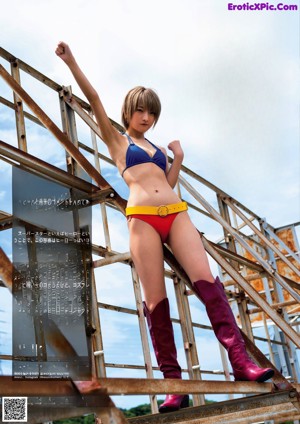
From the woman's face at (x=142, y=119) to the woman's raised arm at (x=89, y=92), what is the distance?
0.09 meters

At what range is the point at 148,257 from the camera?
2549 mm

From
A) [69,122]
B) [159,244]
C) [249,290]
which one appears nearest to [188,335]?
[69,122]

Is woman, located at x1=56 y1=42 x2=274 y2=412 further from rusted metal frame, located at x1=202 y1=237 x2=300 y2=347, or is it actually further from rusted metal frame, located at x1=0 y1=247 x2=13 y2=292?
rusted metal frame, located at x1=0 y1=247 x2=13 y2=292

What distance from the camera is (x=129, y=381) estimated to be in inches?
68.9

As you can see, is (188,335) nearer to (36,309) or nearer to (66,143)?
(66,143)

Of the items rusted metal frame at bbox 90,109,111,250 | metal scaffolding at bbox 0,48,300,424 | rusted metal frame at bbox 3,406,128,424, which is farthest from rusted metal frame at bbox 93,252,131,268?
rusted metal frame at bbox 3,406,128,424

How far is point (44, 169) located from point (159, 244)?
30.7 inches

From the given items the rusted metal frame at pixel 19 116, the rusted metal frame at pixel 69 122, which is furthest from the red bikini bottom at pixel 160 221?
the rusted metal frame at pixel 69 122

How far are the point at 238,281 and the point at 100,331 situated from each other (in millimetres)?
1525

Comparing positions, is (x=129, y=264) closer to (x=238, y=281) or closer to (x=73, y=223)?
(x=238, y=281)

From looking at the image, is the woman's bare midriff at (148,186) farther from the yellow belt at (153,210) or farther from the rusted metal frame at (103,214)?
the rusted metal frame at (103,214)

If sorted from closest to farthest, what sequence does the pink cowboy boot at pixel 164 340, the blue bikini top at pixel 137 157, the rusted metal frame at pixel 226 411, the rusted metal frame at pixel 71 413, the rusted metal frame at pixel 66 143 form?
the rusted metal frame at pixel 71 413, the rusted metal frame at pixel 226 411, the pink cowboy boot at pixel 164 340, the blue bikini top at pixel 137 157, the rusted metal frame at pixel 66 143

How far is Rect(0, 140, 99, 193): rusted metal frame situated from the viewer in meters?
2.73

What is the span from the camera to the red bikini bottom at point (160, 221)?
101 inches
